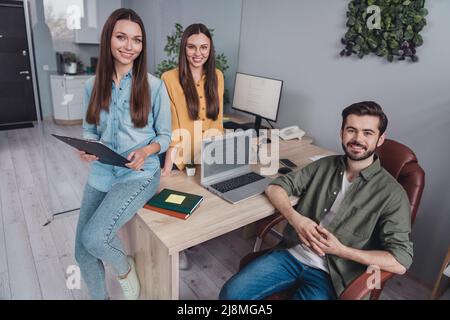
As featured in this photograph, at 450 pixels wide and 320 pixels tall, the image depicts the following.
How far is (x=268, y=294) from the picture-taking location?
4.48ft

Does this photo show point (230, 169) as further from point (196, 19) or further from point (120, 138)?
point (196, 19)

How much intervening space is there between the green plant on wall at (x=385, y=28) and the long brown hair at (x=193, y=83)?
1006 mm

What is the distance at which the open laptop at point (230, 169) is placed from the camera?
1562mm

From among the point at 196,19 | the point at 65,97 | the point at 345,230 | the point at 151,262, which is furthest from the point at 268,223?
the point at 65,97

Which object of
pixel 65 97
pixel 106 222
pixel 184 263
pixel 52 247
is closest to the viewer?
pixel 106 222

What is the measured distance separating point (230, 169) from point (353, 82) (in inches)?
46.0

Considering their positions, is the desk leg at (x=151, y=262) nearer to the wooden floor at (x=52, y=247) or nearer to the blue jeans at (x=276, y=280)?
the blue jeans at (x=276, y=280)

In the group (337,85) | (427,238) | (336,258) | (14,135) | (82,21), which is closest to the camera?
(336,258)

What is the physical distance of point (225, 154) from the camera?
1.66m

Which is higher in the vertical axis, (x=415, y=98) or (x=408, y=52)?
(x=408, y=52)

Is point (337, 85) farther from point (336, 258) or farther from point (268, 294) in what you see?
point (268, 294)

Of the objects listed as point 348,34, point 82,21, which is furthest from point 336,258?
point 82,21
